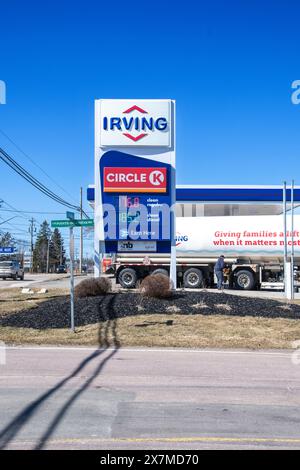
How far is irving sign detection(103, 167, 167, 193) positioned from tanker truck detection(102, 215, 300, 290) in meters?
9.26

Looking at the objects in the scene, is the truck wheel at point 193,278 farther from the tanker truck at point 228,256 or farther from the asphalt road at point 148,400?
the asphalt road at point 148,400

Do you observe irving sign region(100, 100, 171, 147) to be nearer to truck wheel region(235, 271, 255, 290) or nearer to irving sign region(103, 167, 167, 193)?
irving sign region(103, 167, 167, 193)

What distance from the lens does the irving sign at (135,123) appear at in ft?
68.0

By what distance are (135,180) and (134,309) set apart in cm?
648

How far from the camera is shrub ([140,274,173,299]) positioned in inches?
682

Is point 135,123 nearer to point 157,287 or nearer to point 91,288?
point 91,288

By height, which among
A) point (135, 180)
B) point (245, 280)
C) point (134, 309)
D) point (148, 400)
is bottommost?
point (148, 400)

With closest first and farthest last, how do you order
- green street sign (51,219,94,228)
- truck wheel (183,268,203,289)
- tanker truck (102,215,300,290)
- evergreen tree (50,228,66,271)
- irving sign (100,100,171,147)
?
green street sign (51,219,94,228) → irving sign (100,100,171,147) → tanker truck (102,215,300,290) → truck wheel (183,268,203,289) → evergreen tree (50,228,66,271)

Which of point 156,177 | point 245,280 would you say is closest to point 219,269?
point 245,280

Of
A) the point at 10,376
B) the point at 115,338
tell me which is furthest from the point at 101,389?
the point at 115,338

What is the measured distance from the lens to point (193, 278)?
3088 centimetres

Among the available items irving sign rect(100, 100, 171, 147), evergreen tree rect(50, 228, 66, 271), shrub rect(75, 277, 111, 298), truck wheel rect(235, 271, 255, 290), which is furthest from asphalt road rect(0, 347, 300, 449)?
evergreen tree rect(50, 228, 66, 271)

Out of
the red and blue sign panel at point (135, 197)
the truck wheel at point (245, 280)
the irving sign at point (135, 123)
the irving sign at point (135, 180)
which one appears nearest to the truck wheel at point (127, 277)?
the truck wheel at point (245, 280)
